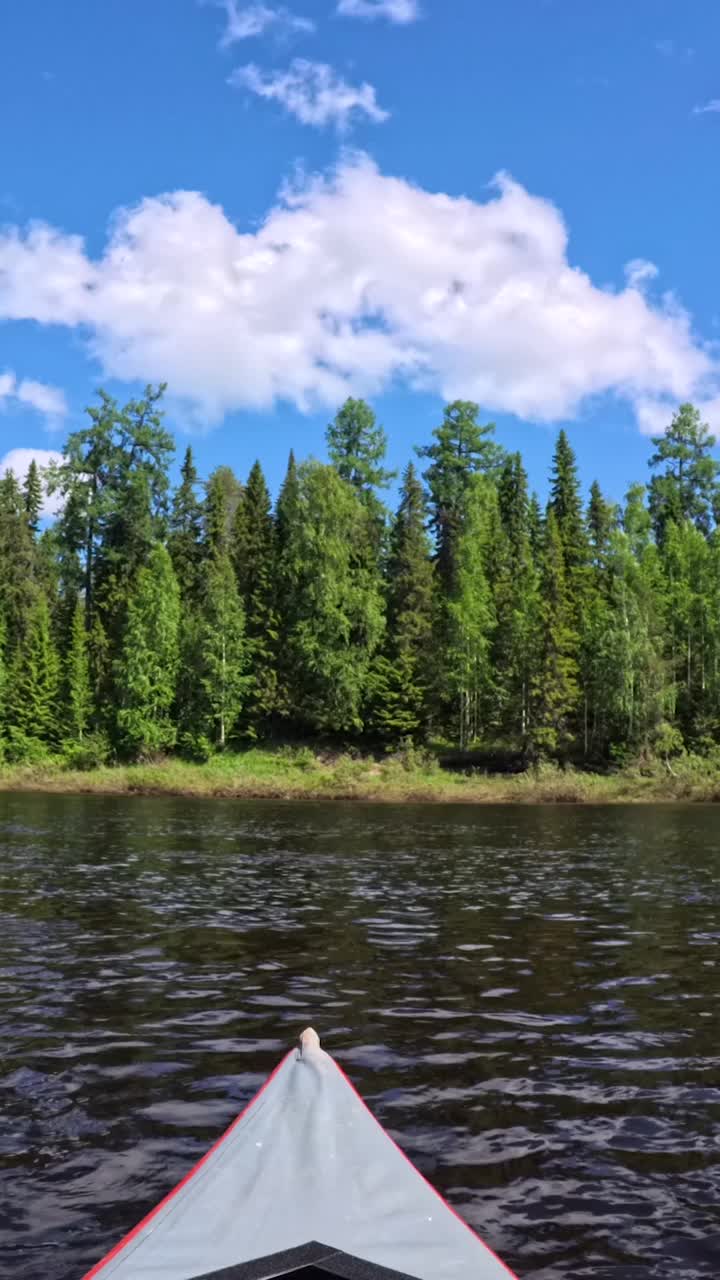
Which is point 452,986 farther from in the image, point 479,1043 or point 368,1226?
point 368,1226

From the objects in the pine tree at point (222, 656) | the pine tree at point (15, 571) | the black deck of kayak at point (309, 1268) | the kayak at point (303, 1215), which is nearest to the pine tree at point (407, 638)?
the pine tree at point (222, 656)

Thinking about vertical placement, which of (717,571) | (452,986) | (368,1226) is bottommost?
(452,986)

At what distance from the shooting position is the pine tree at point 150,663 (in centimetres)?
6875

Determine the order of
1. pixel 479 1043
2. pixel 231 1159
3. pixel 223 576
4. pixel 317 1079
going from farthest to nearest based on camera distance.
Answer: pixel 223 576 → pixel 479 1043 → pixel 317 1079 → pixel 231 1159

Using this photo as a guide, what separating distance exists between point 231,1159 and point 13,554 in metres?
82.5

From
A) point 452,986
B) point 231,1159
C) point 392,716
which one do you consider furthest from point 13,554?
point 231,1159

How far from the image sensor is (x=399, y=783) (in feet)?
178

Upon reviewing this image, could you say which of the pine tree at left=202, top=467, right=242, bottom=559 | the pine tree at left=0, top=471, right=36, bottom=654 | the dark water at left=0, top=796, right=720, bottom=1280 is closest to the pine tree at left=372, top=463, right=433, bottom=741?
the pine tree at left=202, top=467, right=242, bottom=559

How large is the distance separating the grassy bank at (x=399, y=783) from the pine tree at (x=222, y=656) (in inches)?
303

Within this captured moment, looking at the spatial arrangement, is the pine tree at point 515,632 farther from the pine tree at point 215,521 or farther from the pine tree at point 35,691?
the pine tree at point 35,691

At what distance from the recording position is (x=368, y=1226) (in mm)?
4402

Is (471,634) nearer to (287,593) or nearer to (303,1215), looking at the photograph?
(287,593)

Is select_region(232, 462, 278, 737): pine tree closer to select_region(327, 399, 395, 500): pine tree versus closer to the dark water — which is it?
select_region(327, 399, 395, 500): pine tree

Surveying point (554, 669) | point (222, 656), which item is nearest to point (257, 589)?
point (222, 656)
